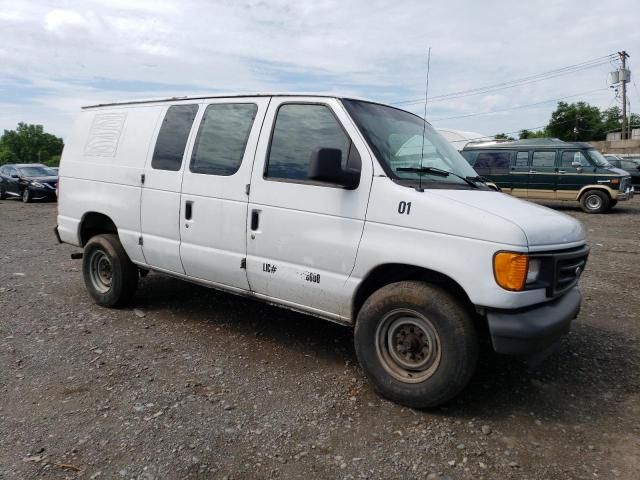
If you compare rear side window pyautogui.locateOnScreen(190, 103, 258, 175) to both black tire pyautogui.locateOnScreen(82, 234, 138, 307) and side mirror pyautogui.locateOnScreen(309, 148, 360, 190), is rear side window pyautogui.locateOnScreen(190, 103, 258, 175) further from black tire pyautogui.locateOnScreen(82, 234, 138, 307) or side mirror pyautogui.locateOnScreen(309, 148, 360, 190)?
black tire pyautogui.locateOnScreen(82, 234, 138, 307)

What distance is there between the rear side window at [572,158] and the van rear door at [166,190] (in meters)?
13.5

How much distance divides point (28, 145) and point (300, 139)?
366 feet

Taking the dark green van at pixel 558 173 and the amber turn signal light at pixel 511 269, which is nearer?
the amber turn signal light at pixel 511 269

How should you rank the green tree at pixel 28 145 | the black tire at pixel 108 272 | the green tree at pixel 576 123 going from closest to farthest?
the black tire at pixel 108 272 < the green tree at pixel 576 123 < the green tree at pixel 28 145

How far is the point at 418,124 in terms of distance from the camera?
4.43m

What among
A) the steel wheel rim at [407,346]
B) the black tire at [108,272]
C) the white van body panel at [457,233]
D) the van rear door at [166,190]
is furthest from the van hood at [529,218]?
the black tire at [108,272]

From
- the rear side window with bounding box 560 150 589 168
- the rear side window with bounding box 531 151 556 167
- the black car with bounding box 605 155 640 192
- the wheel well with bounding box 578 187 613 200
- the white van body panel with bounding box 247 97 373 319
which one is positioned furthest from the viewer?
the black car with bounding box 605 155 640 192

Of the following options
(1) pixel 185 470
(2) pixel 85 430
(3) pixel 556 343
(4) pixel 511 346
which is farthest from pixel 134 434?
(3) pixel 556 343

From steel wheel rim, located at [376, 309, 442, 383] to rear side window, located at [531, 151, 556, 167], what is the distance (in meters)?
13.7

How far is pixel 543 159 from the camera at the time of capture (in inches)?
604

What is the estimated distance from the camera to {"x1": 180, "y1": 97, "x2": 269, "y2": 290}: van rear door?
4109 mm

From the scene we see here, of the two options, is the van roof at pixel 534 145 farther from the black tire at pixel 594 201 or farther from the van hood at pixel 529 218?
the van hood at pixel 529 218

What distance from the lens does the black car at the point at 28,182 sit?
1933cm

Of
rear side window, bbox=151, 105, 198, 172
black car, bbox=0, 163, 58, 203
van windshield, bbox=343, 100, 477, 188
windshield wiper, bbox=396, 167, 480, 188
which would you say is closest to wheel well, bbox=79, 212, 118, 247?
rear side window, bbox=151, 105, 198, 172
